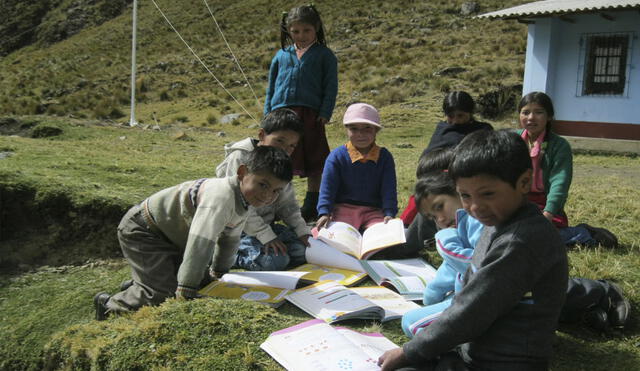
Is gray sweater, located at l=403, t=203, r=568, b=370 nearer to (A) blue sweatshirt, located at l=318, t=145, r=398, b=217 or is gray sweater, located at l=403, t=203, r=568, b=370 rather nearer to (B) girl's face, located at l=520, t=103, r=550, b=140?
(B) girl's face, located at l=520, t=103, r=550, b=140

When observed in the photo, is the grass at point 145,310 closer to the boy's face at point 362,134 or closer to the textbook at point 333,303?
the textbook at point 333,303

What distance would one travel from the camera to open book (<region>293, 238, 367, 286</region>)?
2760 millimetres

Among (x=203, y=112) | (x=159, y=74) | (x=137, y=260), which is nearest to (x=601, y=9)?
(x=137, y=260)

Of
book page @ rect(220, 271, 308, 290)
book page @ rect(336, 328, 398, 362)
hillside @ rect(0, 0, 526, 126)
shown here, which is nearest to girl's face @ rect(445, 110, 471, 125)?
book page @ rect(220, 271, 308, 290)

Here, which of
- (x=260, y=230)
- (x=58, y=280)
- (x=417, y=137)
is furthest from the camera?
(x=417, y=137)

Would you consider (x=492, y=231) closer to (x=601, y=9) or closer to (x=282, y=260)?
(x=282, y=260)

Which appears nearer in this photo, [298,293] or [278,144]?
[298,293]

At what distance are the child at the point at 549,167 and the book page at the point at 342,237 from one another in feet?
3.44

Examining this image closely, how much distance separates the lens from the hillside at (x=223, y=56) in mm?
15656

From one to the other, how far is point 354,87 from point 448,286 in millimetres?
14033

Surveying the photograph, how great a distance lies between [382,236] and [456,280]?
1.15m

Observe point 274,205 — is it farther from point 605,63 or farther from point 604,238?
point 605,63

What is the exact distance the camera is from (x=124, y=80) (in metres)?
21.9

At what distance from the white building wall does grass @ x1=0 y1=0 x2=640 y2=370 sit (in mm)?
1433
